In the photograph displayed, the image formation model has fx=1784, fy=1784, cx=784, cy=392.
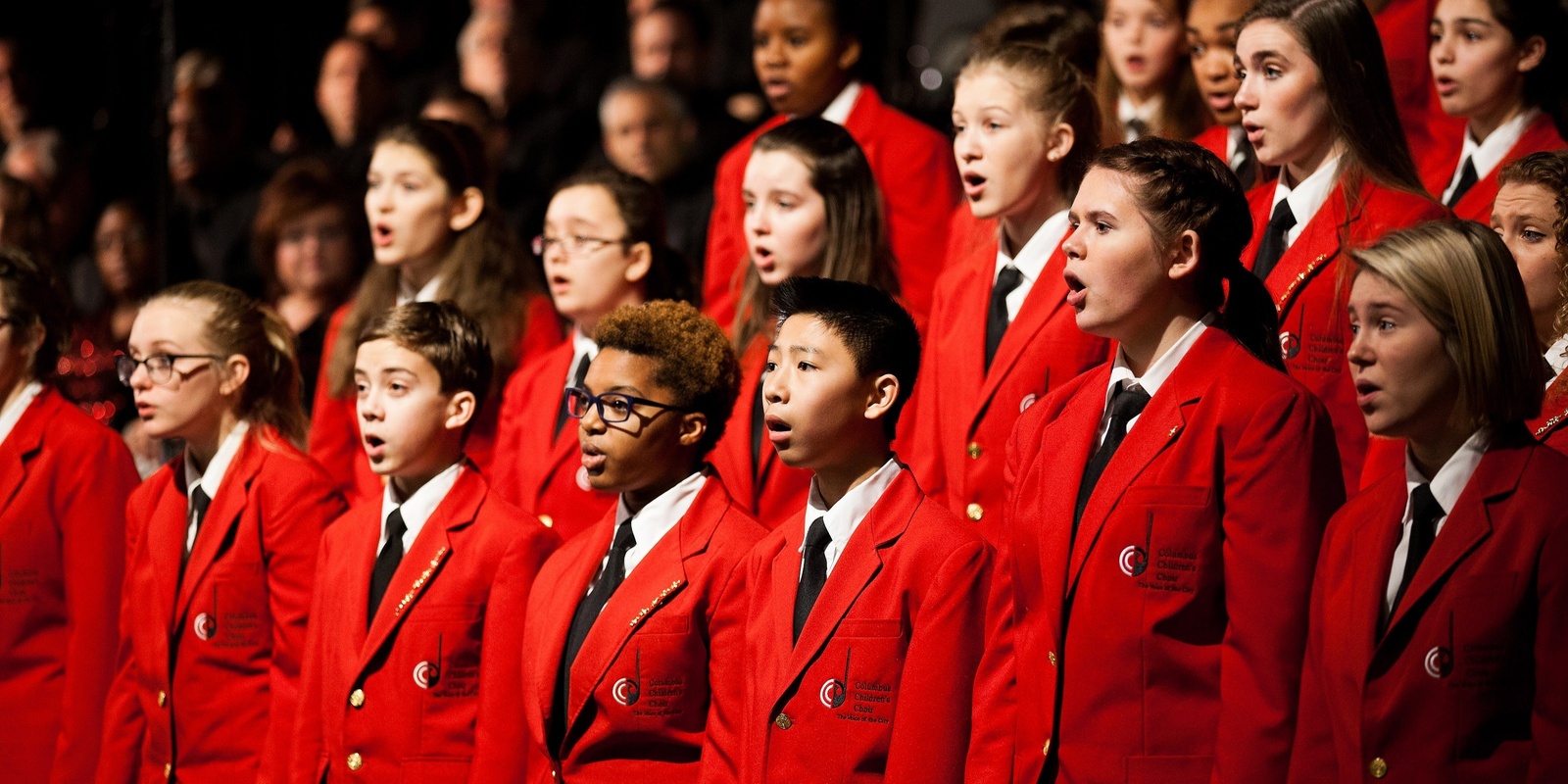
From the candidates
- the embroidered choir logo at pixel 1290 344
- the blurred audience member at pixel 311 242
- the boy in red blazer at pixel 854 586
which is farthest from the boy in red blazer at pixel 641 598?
the blurred audience member at pixel 311 242

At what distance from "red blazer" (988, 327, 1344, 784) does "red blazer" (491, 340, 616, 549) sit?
4.85 ft

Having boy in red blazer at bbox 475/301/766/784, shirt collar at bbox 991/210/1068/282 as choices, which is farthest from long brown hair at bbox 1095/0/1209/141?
boy in red blazer at bbox 475/301/766/784

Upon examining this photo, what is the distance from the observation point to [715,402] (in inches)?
125

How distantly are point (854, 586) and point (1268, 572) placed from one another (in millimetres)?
639

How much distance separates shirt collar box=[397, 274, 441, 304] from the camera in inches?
170

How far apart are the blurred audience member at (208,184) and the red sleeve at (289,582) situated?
9.08 ft

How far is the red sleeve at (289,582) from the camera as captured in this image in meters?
3.45

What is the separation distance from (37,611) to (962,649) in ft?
7.11

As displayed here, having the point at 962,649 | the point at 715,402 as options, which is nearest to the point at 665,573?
the point at 715,402

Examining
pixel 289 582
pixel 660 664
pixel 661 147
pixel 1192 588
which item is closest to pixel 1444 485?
pixel 1192 588

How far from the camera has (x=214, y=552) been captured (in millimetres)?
3527

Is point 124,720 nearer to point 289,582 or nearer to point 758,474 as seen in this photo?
point 289,582

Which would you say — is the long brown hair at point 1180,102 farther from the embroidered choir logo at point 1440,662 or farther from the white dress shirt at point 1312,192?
the embroidered choir logo at point 1440,662

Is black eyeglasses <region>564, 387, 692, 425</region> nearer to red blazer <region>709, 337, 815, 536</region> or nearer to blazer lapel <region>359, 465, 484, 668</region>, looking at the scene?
blazer lapel <region>359, 465, 484, 668</region>
